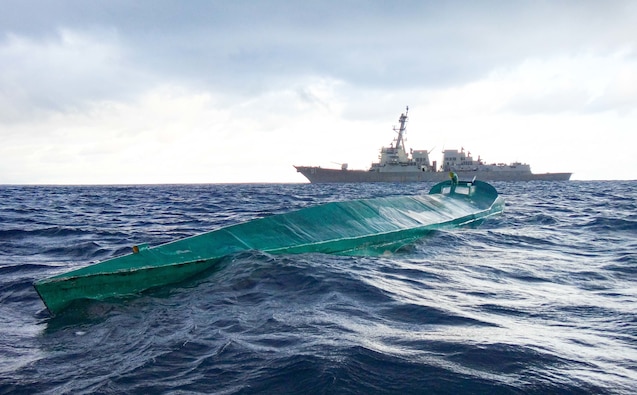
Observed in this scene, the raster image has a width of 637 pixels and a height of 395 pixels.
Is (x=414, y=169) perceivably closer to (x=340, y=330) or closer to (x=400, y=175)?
(x=400, y=175)

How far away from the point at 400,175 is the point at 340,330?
81.5 m

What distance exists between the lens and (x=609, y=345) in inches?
165

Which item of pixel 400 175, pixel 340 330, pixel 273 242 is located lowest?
pixel 340 330

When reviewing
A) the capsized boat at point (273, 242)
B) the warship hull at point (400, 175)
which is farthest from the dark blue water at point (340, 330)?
the warship hull at point (400, 175)

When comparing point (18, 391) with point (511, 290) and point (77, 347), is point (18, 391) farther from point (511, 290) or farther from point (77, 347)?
point (511, 290)

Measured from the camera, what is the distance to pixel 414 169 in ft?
278

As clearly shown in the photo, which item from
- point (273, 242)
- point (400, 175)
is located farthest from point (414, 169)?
point (273, 242)

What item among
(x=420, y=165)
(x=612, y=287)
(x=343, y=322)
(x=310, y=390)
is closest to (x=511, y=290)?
(x=612, y=287)

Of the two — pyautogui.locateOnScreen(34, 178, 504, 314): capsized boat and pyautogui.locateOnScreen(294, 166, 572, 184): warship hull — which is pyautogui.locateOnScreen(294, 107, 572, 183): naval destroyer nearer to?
pyautogui.locateOnScreen(294, 166, 572, 184): warship hull

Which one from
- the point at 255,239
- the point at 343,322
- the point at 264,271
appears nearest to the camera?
the point at 343,322

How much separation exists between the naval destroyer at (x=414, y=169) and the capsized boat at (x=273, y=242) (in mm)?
70247

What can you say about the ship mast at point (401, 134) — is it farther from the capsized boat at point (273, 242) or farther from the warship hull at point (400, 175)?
the capsized boat at point (273, 242)

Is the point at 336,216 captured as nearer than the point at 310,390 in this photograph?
No

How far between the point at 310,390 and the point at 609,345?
2715mm
